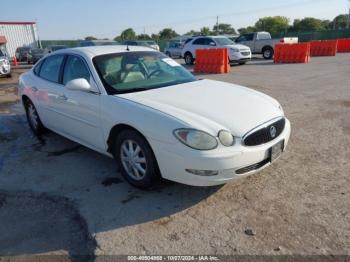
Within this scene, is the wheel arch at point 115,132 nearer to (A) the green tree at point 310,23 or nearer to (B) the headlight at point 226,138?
(B) the headlight at point 226,138

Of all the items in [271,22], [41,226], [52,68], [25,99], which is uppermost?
[271,22]

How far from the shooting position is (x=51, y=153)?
506 cm

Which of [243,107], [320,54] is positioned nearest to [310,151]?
[243,107]

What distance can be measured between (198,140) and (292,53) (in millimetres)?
17537

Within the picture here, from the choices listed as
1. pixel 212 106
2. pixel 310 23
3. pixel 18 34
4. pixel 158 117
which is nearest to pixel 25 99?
pixel 158 117

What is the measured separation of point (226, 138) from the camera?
122 inches

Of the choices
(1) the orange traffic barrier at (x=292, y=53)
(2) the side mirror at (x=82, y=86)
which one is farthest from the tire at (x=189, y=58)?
(2) the side mirror at (x=82, y=86)

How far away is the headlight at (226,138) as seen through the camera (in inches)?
122

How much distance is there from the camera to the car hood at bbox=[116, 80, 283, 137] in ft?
10.5

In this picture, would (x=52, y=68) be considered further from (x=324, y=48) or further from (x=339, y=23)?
(x=339, y=23)

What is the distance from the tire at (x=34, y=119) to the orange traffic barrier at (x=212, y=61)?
10437 mm

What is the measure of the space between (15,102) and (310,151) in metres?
8.43

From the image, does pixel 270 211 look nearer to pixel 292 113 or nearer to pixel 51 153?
pixel 51 153

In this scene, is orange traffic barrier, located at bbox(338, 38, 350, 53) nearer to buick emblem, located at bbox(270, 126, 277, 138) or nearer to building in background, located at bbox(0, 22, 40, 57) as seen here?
buick emblem, located at bbox(270, 126, 277, 138)
